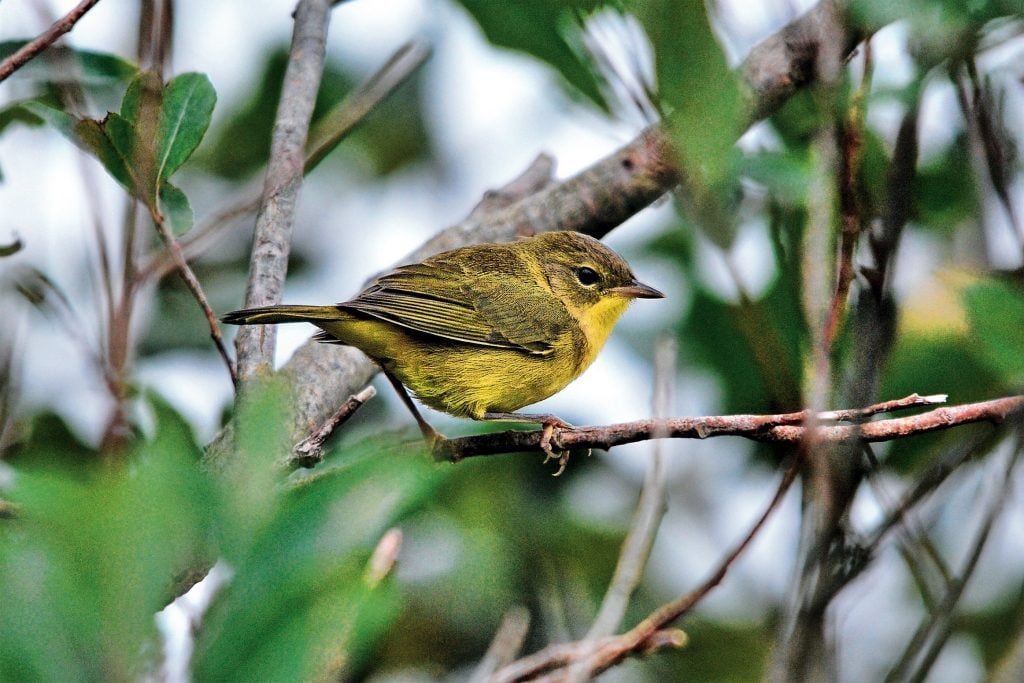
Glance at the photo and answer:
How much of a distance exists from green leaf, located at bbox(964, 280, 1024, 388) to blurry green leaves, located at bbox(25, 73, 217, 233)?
1935 millimetres

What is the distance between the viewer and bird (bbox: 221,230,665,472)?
153 inches

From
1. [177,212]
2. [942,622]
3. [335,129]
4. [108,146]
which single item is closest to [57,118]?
[108,146]

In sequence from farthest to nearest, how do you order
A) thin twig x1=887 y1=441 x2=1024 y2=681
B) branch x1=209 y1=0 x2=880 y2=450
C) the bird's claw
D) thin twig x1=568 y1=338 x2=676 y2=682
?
branch x1=209 y1=0 x2=880 y2=450 < the bird's claw < thin twig x1=568 y1=338 x2=676 y2=682 < thin twig x1=887 y1=441 x2=1024 y2=681

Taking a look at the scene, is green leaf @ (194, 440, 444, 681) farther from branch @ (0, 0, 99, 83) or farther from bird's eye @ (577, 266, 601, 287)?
bird's eye @ (577, 266, 601, 287)

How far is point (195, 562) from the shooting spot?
1.39 meters

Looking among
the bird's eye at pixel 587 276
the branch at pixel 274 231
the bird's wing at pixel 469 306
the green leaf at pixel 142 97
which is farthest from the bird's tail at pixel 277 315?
the bird's eye at pixel 587 276

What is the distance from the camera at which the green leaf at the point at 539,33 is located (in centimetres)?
263

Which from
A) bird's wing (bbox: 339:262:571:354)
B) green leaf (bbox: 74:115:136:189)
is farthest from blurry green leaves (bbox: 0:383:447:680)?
bird's wing (bbox: 339:262:571:354)

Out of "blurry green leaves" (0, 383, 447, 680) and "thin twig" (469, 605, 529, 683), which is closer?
"blurry green leaves" (0, 383, 447, 680)

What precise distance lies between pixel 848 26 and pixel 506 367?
1893mm

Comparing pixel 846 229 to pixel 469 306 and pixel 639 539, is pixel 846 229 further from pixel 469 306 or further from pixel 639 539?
pixel 469 306

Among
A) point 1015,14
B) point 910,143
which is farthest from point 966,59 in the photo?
point 910,143

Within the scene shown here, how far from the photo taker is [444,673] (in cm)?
354

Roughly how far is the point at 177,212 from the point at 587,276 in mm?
2278
